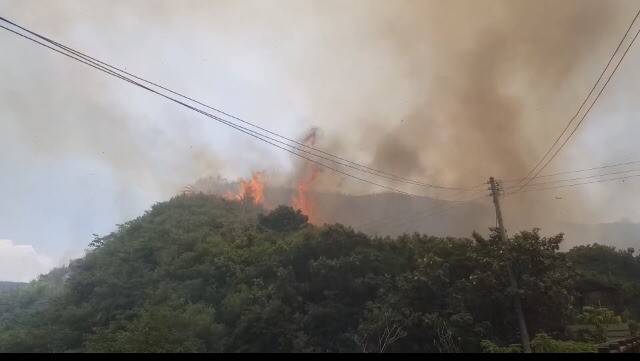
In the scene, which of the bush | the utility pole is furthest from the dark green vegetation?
the bush

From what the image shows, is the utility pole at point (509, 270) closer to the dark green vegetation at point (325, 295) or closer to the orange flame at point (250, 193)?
the dark green vegetation at point (325, 295)

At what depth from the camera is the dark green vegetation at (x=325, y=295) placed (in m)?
24.5

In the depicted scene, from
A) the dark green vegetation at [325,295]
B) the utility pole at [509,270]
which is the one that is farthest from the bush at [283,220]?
the utility pole at [509,270]

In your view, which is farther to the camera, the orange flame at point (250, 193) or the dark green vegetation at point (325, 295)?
the orange flame at point (250, 193)

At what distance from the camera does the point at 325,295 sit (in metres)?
35.3

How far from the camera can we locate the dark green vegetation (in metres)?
24.5

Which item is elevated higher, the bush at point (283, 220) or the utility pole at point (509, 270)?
the bush at point (283, 220)

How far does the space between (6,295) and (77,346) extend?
36.5 meters

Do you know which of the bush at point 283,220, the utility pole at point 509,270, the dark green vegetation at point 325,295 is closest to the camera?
the utility pole at point 509,270

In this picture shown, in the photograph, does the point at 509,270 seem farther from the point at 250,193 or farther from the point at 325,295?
the point at 250,193

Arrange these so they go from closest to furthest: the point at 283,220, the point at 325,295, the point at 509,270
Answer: the point at 509,270 < the point at 325,295 < the point at 283,220

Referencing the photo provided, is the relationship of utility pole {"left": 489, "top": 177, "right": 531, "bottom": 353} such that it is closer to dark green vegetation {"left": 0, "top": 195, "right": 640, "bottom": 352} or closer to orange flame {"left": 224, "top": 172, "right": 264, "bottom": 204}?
dark green vegetation {"left": 0, "top": 195, "right": 640, "bottom": 352}

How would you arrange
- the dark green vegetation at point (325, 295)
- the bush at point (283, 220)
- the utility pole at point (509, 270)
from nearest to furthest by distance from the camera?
the utility pole at point (509, 270)
the dark green vegetation at point (325, 295)
the bush at point (283, 220)

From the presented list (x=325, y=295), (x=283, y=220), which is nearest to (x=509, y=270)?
(x=325, y=295)
